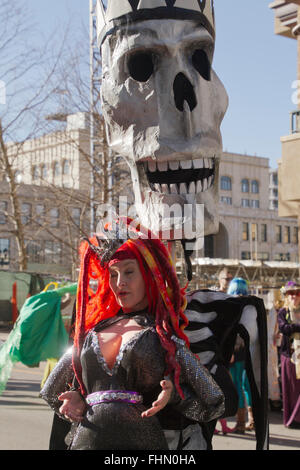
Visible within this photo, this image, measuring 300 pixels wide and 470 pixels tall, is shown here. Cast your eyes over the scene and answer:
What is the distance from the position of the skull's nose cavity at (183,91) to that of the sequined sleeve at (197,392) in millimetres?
1099

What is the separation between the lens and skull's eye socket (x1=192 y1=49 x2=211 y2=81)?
308 cm

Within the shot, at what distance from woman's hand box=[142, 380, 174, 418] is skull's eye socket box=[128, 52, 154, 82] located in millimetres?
1390

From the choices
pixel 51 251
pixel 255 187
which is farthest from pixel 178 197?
pixel 255 187

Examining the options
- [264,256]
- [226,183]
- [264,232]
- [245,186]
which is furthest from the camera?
[245,186]

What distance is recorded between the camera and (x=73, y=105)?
595 inches

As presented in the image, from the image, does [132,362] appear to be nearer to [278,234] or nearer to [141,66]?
[141,66]

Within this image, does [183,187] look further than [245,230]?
No

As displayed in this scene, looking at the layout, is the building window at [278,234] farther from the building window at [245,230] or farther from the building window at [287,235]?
the building window at [245,230]

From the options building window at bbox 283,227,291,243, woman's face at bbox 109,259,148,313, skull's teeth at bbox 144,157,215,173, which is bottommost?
woman's face at bbox 109,259,148,313

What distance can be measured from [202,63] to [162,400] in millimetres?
1559

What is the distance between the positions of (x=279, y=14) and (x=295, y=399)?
11595 mm

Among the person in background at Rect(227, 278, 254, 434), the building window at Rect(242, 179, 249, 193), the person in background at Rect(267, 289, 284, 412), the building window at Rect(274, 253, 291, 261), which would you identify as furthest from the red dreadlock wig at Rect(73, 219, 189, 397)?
the building window at Rect(242, 179, 249, 193)

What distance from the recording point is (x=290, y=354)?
8.11 metres

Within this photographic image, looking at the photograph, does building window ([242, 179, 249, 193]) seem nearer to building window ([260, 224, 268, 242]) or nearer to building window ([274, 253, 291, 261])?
building window ([260, 224, 268, 242])
